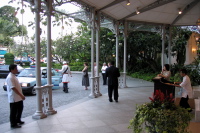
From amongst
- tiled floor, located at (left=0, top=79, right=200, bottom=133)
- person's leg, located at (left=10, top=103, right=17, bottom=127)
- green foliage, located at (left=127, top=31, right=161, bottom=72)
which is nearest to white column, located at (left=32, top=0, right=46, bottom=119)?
tiled floor, located at (left=0, top=79, right=200, bottom=133)

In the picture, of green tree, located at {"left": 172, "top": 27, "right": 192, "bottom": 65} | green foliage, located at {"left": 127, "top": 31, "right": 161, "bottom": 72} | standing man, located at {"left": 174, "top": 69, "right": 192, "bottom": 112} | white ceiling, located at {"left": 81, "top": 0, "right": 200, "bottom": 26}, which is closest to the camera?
standing man, located at {"left": 174, "top": 69, "right": 192, "bottom": 112}

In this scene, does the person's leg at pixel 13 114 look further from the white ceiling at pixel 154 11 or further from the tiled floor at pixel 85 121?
the white ceiling at pixel 154 11

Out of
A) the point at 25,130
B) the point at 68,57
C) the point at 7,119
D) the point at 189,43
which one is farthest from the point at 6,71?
the point at 189,43

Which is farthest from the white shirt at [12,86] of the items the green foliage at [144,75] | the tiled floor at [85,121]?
the green foliage at [144,75]

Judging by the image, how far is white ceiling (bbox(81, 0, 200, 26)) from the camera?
902 cm

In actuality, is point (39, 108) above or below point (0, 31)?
below

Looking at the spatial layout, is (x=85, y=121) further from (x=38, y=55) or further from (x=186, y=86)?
(x=186, y=86)

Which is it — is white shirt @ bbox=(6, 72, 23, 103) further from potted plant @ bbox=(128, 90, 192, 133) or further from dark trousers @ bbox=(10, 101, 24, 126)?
potted plant @ bbox=(128, 90, 192, 133)

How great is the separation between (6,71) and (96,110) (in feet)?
46.9

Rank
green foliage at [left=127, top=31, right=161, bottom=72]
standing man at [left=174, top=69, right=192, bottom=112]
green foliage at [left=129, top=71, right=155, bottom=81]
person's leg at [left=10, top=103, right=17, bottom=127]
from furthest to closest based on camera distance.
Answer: green foliage at [left=127, top=31, right=161, bottom=72] → green foliage at [left=129, top=71, right=155, bottom=81] → standing man at [left=174, top=69, right=192, bottom=112] → person's leg at [left=10, top=103, right=17, bottom=127]

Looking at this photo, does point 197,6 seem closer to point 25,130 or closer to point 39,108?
point 39,108

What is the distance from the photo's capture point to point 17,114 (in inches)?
201

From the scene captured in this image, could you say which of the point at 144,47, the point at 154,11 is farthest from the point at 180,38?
the point at 154,11

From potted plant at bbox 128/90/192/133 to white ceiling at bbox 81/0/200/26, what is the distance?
6.07 meters
